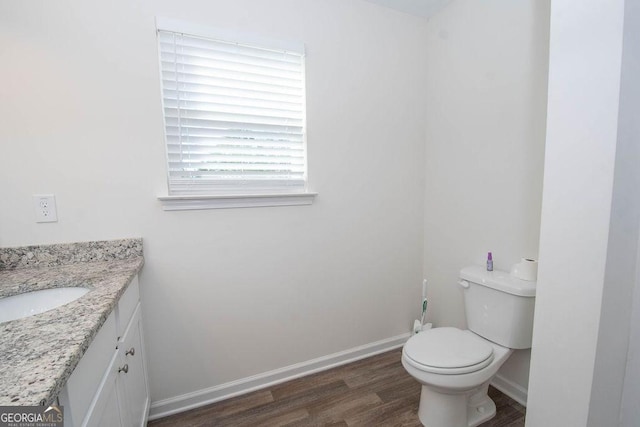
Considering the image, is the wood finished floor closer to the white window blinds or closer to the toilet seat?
the toilet seat

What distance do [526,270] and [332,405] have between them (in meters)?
1.29

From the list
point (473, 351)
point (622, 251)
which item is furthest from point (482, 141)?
point (473, 351)

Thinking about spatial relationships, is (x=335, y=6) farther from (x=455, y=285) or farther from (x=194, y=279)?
(x=455, y=285)

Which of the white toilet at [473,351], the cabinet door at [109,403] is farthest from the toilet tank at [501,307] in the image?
the cabinet door at [109,403]

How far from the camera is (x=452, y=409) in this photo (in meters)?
1.38

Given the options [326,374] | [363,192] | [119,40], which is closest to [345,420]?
[326,374]

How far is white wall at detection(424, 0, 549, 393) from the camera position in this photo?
1453 mm

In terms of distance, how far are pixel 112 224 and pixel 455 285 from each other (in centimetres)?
210

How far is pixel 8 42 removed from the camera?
117cm

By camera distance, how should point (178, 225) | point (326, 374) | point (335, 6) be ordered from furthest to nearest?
point (326, 374) → point (335, 6) → point (178, 225)

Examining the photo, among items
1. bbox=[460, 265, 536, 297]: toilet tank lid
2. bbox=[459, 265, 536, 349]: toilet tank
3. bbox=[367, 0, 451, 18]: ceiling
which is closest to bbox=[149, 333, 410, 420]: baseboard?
bbox=[459, 265, 536, 349]: toilet tank

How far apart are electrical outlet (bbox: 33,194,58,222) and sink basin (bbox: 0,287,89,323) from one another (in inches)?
16.7

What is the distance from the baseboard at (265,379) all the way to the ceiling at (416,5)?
2.35m

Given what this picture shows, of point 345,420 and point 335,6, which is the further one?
point 335,6
